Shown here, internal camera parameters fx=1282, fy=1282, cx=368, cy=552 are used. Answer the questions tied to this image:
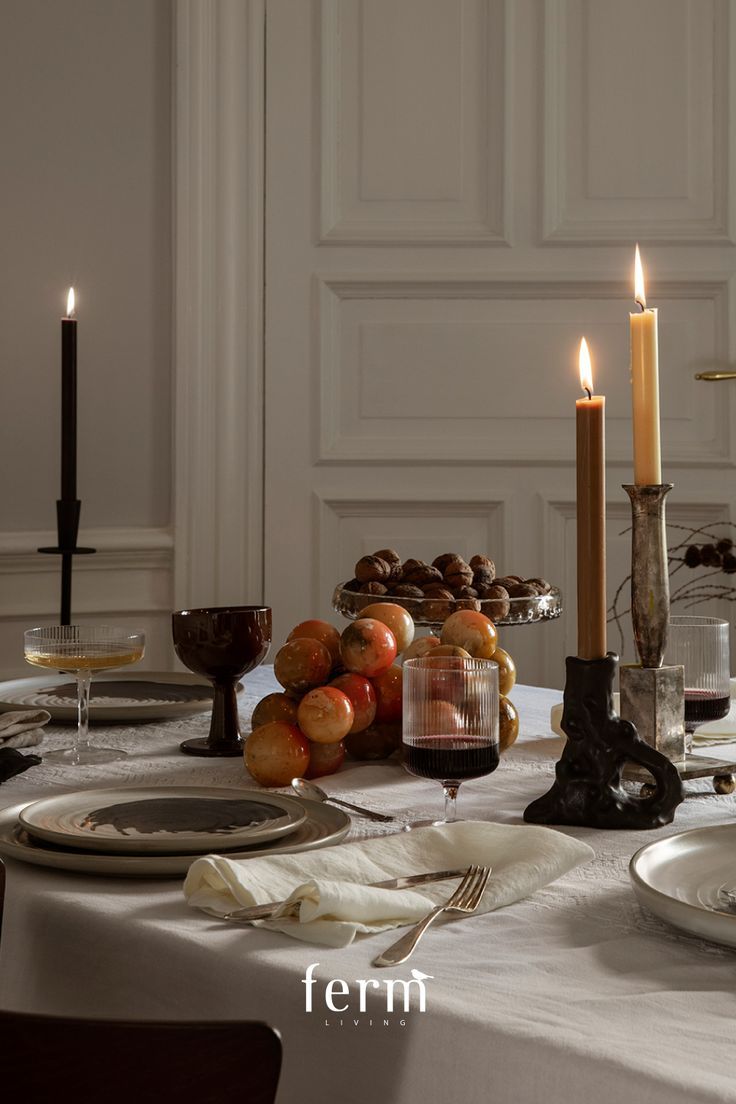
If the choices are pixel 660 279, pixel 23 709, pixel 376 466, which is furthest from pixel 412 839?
pixel 660 279

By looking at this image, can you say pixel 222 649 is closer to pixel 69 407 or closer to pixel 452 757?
pixel 452 757

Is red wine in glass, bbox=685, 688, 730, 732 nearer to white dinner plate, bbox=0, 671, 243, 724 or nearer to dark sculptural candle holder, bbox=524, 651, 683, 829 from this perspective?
dark sculptural candle holder, bbox=524, 651, 683, 829

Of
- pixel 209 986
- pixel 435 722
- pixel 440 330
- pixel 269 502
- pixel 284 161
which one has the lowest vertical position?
pixel 209 986

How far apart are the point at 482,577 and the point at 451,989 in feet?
3.51

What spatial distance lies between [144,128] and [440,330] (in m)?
0.81

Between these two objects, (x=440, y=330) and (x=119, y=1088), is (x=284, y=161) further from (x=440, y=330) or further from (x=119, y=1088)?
(x=119, y=1088)

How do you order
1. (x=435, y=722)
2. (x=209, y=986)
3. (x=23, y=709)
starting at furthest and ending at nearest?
(x=23, y=709) → (x=435, y=722) → (x=209, y=986)

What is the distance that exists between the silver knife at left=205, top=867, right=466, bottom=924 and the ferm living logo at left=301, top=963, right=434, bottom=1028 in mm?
84

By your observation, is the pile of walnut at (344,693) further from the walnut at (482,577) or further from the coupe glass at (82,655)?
the walnut at (482,577)

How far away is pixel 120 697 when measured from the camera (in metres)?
1.59

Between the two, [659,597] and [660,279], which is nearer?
[659,597]

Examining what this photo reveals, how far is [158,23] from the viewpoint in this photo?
9.45 feet

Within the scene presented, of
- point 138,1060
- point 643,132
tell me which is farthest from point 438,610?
point 643,132

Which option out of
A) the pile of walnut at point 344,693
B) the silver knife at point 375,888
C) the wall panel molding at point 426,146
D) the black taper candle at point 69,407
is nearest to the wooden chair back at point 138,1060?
the silver knife at point 375,888
